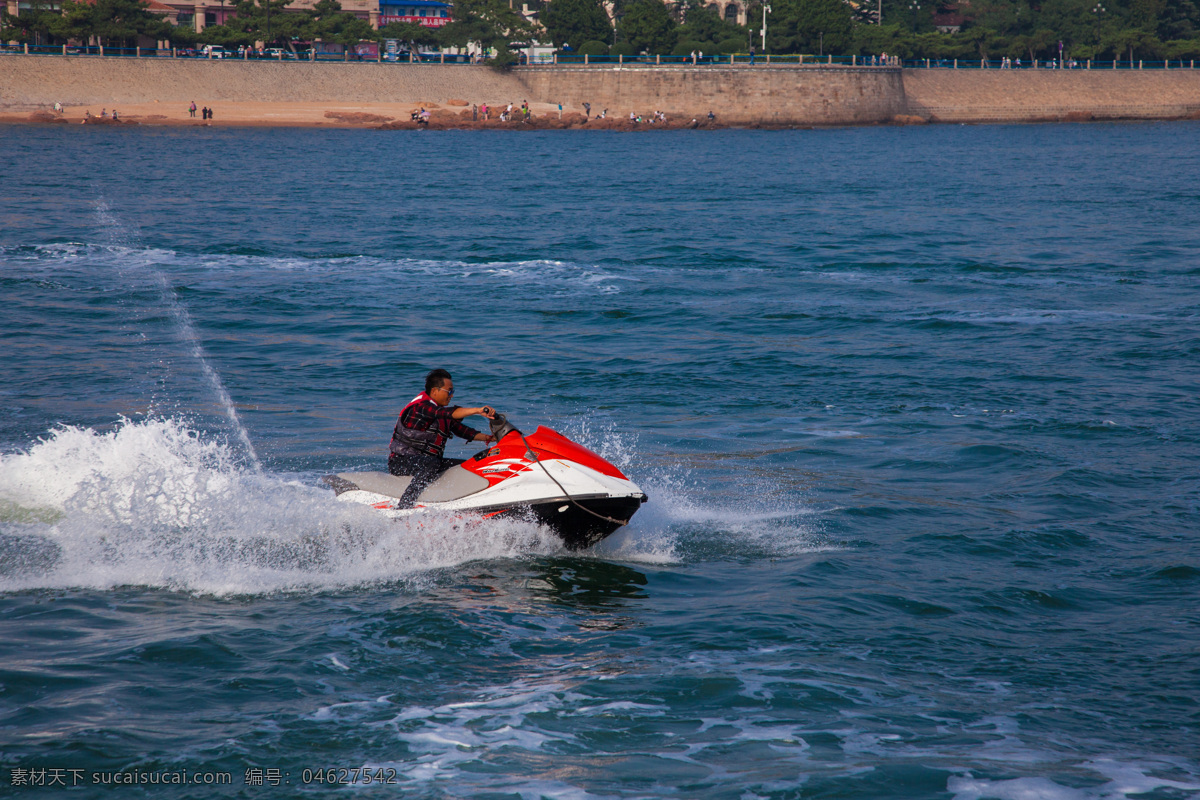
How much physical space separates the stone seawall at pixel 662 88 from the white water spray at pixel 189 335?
2436 inches

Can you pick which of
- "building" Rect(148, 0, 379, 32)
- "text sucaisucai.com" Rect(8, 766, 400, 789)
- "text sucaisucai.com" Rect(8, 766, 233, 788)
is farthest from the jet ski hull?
"building" Rect(148, 0, 379, 32)

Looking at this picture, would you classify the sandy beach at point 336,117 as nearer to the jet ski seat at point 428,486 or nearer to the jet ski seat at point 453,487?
the jet ski seat at point 428,486

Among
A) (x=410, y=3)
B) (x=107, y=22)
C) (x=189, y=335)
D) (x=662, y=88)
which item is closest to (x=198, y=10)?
(x=107, y=22)

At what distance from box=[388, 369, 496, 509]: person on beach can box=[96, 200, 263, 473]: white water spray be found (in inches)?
114

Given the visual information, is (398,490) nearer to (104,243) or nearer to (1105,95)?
(104,243)

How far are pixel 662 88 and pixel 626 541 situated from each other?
95.4 m

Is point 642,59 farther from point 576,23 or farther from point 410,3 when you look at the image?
point 410,3

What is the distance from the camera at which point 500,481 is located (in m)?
8.90

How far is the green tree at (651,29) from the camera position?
346ft

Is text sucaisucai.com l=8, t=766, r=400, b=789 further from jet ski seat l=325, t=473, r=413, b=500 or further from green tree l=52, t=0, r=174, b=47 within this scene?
green tree l=52, t=0, r=174, b=47

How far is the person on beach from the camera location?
8.99 metres

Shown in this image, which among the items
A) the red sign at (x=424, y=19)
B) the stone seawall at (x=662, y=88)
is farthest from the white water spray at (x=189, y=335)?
the red sign at (x=424, y=19)

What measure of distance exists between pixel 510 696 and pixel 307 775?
1.41 meters

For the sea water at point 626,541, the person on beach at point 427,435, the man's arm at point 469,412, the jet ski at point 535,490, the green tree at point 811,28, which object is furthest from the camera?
the green tree at point 811,28
